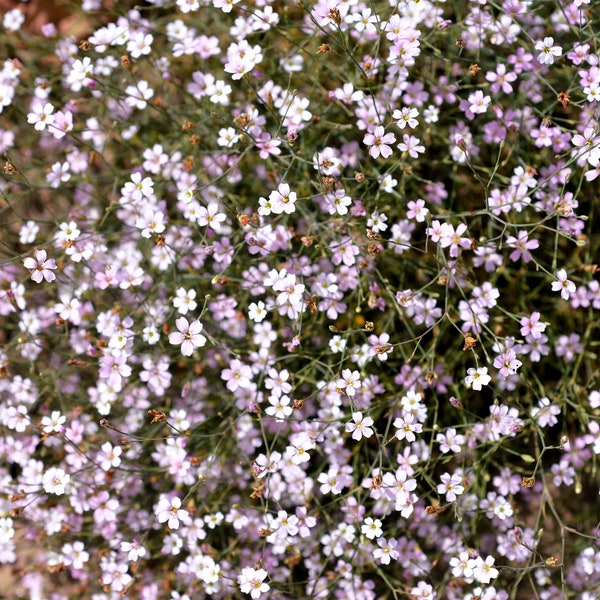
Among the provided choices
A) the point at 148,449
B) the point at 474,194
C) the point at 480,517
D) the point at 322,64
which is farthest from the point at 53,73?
the point at 480,517

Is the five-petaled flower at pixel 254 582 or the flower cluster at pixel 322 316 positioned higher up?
the flower cluster at pixel 322 316

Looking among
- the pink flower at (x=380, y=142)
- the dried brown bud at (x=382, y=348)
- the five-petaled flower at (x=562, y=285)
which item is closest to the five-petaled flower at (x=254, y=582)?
the dried brown bud at (x=382, y=348)

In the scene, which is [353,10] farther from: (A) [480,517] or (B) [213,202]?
(A) [480,517]

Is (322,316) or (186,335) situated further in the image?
(322,316)

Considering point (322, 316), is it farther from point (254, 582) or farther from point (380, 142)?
point (254, 582)

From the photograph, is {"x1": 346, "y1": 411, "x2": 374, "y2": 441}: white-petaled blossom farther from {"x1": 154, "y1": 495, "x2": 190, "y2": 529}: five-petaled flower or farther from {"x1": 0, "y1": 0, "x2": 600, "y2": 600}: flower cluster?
{"x1": 154, "y1": 495, "x2": 190, "y2": 529}: five-petaled flower

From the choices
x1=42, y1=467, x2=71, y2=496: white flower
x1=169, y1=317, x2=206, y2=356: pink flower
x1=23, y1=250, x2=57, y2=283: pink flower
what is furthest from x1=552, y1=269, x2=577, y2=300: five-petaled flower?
x1=42, y1=467, x2=71, y2=496: white flower

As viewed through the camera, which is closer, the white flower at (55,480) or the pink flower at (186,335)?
the pink flower at (186,335)

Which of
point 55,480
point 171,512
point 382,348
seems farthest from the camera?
point 55,480

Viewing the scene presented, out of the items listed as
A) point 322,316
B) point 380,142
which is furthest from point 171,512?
point 380,142

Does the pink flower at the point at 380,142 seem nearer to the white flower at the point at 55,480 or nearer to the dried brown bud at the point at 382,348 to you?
the dried brown bud at the point at 382,348

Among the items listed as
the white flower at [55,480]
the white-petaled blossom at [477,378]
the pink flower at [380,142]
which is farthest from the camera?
the white flower at [55,480]
